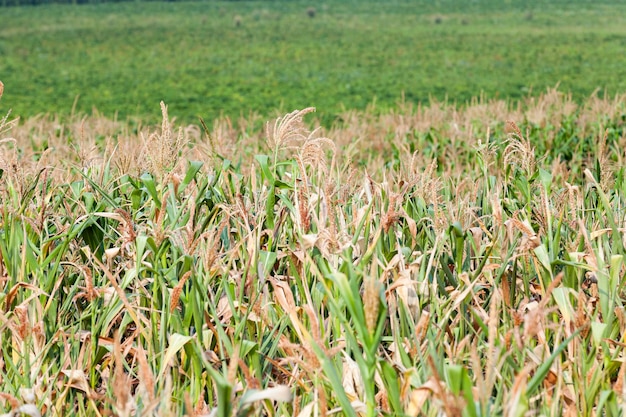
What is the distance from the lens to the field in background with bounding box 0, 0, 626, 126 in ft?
64.8

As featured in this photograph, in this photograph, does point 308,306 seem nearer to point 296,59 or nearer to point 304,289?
point 304,289

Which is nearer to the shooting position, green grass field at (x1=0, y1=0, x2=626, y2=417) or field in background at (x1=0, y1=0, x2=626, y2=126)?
green grass field at (x1=0, y1=0, x2=626, y2=417)

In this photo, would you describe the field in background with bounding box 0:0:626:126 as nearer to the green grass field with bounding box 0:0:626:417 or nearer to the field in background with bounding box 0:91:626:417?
the green grass field with bounding box 0:0:626:417

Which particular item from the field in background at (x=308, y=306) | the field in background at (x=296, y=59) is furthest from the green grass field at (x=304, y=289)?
the field in background at (x=296, y=59)

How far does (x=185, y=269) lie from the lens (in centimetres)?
260

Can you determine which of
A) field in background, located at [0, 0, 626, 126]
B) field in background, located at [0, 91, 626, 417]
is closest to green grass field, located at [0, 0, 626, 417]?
field in background, located at [0, 91, 626, 417]

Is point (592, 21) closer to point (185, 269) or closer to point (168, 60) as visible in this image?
point (168, 60)

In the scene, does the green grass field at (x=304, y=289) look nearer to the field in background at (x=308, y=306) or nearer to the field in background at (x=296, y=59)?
the field in background at (x=308, y=306)

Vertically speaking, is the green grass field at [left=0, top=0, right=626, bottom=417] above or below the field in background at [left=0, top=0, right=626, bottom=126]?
above

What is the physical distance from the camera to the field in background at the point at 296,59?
19.8 metres

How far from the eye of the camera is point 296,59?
31.8 m

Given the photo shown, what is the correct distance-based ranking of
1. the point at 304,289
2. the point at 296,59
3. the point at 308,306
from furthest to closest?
1. the point at 296,59
2. the point at 304,289
3. the point at 308,306

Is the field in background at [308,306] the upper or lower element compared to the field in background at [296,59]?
upper

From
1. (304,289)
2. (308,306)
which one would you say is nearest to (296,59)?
(304,289)
